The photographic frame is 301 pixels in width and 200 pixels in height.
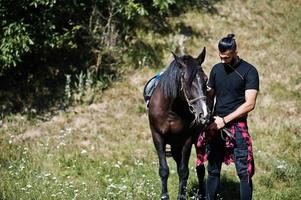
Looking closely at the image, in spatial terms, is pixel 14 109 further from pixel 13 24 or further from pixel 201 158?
pixel 201 158

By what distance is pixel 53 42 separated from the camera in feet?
34.4

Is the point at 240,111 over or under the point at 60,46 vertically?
under

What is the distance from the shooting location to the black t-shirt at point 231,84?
5.24 metres

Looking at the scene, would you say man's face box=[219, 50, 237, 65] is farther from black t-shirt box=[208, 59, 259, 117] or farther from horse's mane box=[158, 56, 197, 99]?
horse's mane box=[158, 56, 197, 99]

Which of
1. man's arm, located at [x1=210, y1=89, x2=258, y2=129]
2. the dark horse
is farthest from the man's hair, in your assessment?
man's arm, located at [x1=210, y1=89, x2=258, y2=129]

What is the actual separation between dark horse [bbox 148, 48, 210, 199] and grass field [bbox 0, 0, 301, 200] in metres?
0.71

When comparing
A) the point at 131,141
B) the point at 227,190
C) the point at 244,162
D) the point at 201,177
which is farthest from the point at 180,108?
the point at 131,141

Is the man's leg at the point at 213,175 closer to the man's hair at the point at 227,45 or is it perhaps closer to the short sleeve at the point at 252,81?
the short sleeve at the point at 252,81

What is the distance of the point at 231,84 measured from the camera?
536 centimetres

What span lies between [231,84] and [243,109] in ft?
1.21

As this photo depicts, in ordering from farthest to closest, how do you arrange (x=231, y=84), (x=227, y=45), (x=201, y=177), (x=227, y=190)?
(x=227, y=190) → (x=201, y=177) → (x=231, y=84) → (x=227, y=45)

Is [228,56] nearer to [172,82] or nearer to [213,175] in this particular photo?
[172,82]

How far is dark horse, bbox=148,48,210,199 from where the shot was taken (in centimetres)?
514

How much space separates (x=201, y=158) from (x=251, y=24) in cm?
960
